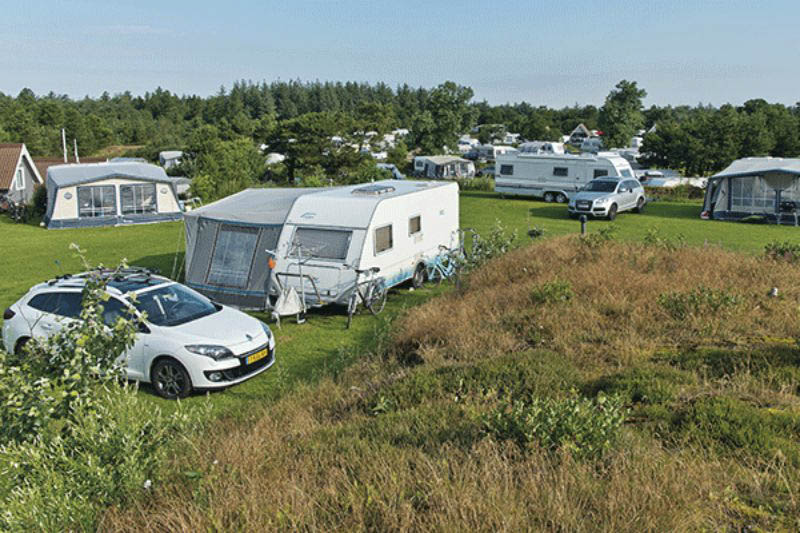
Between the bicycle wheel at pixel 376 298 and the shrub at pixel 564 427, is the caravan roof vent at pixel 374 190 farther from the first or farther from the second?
the shrub at pixel 564 427

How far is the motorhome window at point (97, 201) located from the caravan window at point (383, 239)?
17407 mm

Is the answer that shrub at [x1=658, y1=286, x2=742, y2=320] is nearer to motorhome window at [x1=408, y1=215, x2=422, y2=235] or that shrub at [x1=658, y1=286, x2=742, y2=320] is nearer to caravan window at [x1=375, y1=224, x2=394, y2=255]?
caravan window at [x1=375, y1=224, x2=394, y2=255]

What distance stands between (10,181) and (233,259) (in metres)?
24.4

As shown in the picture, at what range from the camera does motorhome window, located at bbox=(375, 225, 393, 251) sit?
1276 cm

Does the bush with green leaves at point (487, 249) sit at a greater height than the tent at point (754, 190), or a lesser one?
lesser

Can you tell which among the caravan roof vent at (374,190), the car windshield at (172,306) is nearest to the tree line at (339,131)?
the caravan roof vent at (374,190)

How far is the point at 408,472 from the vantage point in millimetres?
4484

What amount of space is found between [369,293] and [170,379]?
181 inches

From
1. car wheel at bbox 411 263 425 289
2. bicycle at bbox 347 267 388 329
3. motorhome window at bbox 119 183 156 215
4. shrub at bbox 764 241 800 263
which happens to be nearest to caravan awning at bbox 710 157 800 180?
shrub at bbox 764 241 800 263

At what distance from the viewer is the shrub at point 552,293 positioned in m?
9.89

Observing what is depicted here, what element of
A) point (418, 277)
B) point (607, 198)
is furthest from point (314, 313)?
point (607, 198)

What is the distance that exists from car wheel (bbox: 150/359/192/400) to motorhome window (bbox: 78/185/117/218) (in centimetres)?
1980

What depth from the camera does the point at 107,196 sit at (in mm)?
26250

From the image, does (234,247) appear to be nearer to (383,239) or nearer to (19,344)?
(383,239)
